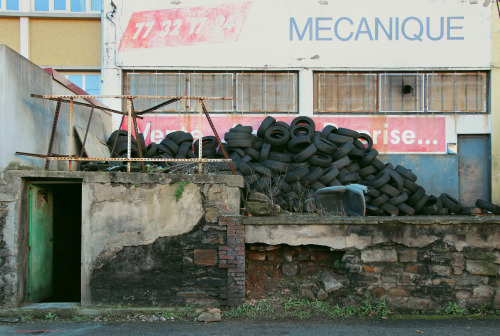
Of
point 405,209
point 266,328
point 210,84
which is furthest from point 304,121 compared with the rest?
point 266,328

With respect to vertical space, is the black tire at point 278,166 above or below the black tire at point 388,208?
above

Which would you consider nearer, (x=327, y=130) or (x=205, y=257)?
(x=205, y=257)

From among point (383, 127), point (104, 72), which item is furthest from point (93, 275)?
point (383, 127)

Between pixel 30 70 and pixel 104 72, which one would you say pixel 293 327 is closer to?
pixel 30 70

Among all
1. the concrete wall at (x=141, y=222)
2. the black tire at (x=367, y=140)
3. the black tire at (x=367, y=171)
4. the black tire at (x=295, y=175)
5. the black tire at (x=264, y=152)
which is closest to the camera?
the concrete wall at (x=141, y=222)

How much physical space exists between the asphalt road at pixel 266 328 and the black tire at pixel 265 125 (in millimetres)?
4942

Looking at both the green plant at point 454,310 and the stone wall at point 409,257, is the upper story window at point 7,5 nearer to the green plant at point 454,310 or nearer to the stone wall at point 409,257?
the stone wall at point 409,257

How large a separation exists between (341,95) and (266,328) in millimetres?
7078

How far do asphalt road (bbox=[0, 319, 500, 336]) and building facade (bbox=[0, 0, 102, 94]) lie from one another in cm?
745

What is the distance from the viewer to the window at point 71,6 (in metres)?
11.9

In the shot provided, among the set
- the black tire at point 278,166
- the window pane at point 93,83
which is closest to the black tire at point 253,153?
the black tire at point 278,166

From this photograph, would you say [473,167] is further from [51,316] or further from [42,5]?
[42,5]

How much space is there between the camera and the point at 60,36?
11.9m

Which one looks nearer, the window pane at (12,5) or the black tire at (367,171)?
the black tire at (367,171)
